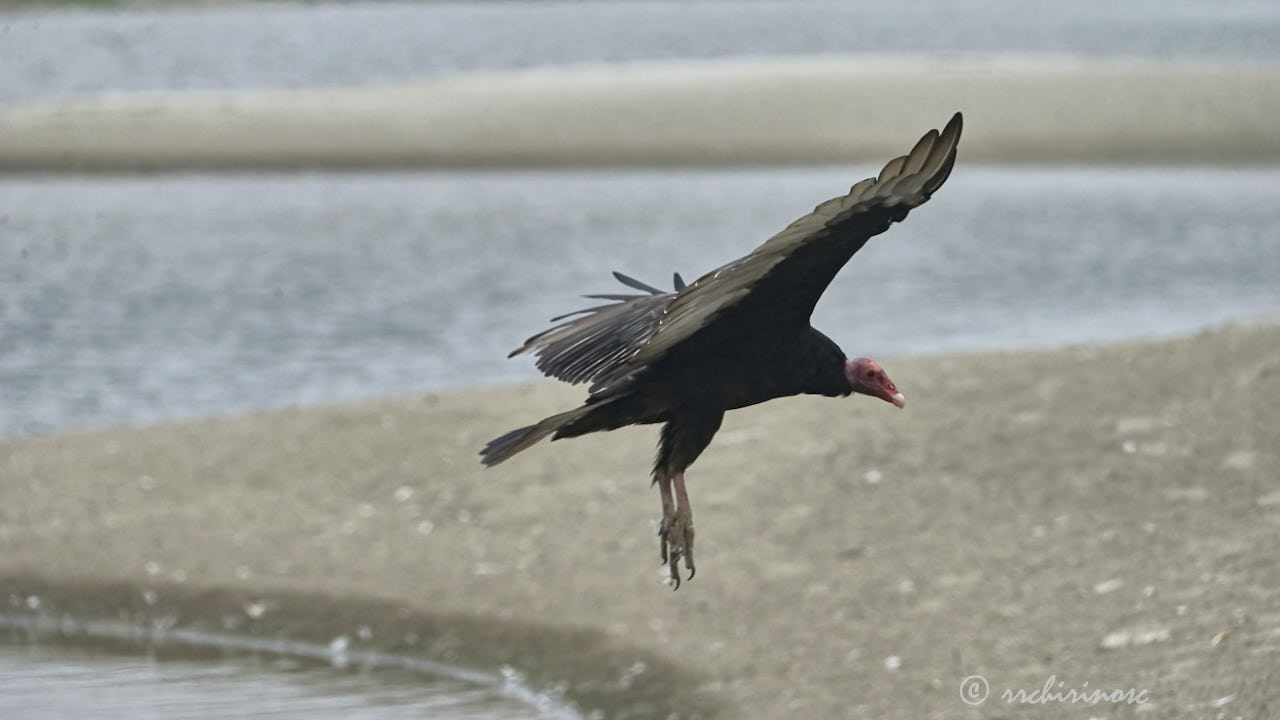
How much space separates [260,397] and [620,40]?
31.2 meters

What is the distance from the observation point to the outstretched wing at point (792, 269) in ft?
15.4

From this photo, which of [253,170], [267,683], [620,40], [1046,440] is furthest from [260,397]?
[620,40]

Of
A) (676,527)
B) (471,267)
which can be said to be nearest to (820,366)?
(676,527)

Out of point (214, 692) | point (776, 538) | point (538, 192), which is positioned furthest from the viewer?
point (538, 192)

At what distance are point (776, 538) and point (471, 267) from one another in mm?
10955

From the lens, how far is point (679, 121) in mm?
30016

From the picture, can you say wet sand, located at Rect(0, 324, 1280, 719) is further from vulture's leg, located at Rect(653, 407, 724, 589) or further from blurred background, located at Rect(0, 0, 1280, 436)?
vulture's leg, located at Rect(653, 407, 724, 589)

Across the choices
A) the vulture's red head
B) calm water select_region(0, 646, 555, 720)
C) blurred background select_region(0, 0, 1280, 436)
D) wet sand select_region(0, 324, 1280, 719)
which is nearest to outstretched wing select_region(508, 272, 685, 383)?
the vulture's red head

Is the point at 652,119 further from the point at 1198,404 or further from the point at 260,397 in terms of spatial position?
the point at 1198,404

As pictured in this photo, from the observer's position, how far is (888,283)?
1881cm

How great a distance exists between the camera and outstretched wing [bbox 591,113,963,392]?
468 centimetres

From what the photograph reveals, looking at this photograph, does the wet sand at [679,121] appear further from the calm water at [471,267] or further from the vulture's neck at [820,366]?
the vulture's neck at [820,366]

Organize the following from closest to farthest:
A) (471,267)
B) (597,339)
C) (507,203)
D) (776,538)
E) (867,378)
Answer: (867,378) → (597,339) → (776,538) → (471,267) → (507,203)

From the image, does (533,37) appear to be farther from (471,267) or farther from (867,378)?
(867,378)
